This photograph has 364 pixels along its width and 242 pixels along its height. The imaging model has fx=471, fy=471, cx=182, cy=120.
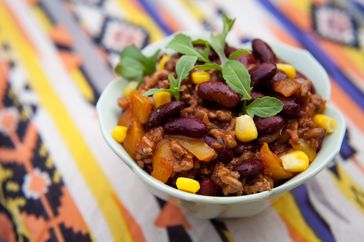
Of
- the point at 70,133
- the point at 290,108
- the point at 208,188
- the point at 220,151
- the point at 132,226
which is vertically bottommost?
the point at 132,226

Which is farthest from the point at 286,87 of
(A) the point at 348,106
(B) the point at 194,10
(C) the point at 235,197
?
(B) the point at 194,10

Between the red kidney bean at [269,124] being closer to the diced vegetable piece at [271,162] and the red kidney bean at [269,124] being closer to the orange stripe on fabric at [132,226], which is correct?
the diced vegetable piece at [271,162]

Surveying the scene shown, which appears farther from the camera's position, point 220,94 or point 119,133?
point 119,133

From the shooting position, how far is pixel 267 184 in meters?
1.34

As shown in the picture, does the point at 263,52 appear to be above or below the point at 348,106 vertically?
above

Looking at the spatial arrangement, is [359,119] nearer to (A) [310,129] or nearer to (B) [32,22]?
(A) [310,129]

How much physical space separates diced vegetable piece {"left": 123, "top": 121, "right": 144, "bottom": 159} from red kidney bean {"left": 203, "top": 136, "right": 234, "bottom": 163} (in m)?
0.21

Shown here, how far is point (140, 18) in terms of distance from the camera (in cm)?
237

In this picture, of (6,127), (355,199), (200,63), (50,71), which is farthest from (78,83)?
(355,199)

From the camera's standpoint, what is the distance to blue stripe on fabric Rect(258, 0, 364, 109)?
2033 mm

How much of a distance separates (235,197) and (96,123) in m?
0.86

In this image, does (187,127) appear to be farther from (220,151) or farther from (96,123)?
(96,123)

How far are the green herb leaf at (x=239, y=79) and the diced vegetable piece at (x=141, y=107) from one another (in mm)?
253

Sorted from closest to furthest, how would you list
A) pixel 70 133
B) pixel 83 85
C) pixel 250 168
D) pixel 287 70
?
pixel 250 168, pixel 287 70, pixel 70 133, pixel 83 85
